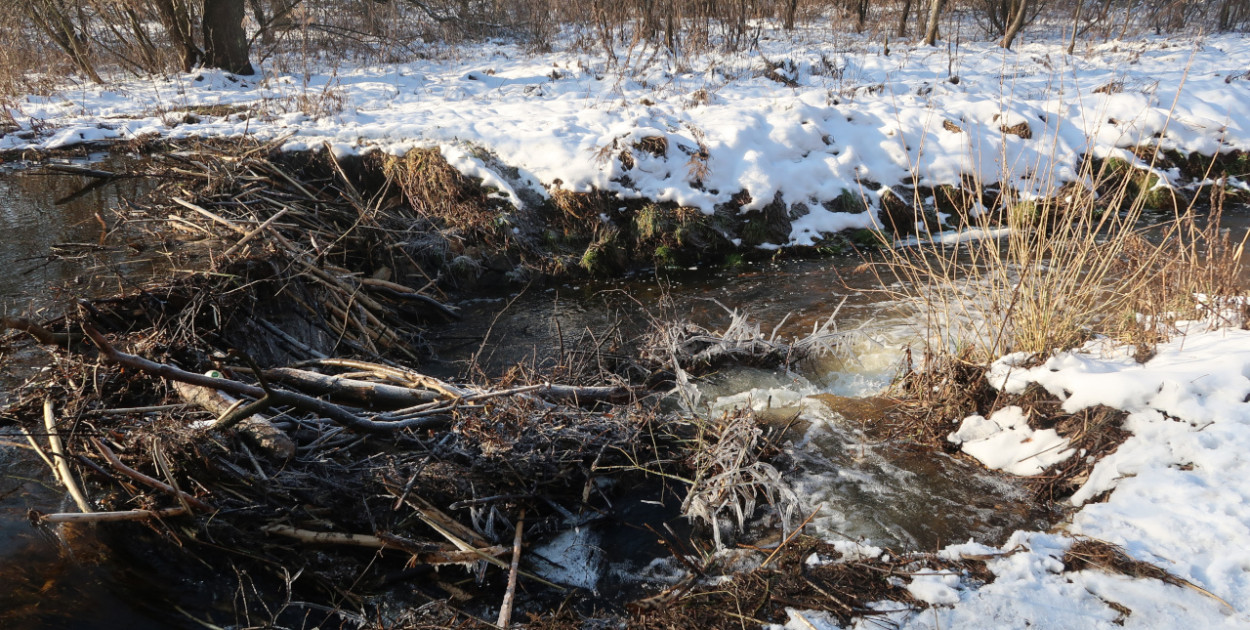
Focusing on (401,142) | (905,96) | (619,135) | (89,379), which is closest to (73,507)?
(89,379)

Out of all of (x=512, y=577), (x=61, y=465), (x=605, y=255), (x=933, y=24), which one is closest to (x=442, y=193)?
(x=605, y=255)

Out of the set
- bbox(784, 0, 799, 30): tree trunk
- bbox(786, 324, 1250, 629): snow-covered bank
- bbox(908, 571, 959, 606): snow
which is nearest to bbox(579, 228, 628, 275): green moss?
bbox(786, 324, 1250, 629): snow-covered bank

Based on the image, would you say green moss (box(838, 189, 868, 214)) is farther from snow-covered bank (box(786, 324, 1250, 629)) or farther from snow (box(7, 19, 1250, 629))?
snow-covered bank (box(786, 324, 1250, 629))

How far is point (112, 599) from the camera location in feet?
10.7

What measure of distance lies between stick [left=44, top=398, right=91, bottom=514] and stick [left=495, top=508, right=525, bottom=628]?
2036 millimetres

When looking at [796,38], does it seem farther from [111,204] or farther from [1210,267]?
[111,204]

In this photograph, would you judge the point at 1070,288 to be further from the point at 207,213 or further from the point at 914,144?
the point at 207,213

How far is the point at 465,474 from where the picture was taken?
3732mm

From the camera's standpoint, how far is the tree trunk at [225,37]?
11.4 m

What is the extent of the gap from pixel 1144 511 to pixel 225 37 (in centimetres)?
1332

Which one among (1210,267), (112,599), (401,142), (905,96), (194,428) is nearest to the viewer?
(112,599)

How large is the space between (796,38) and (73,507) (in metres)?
13.6

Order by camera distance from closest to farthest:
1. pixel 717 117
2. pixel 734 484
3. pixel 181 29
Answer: pixel 734 484, pixel 717 117, pixel 181 29

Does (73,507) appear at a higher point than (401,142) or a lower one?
lower
